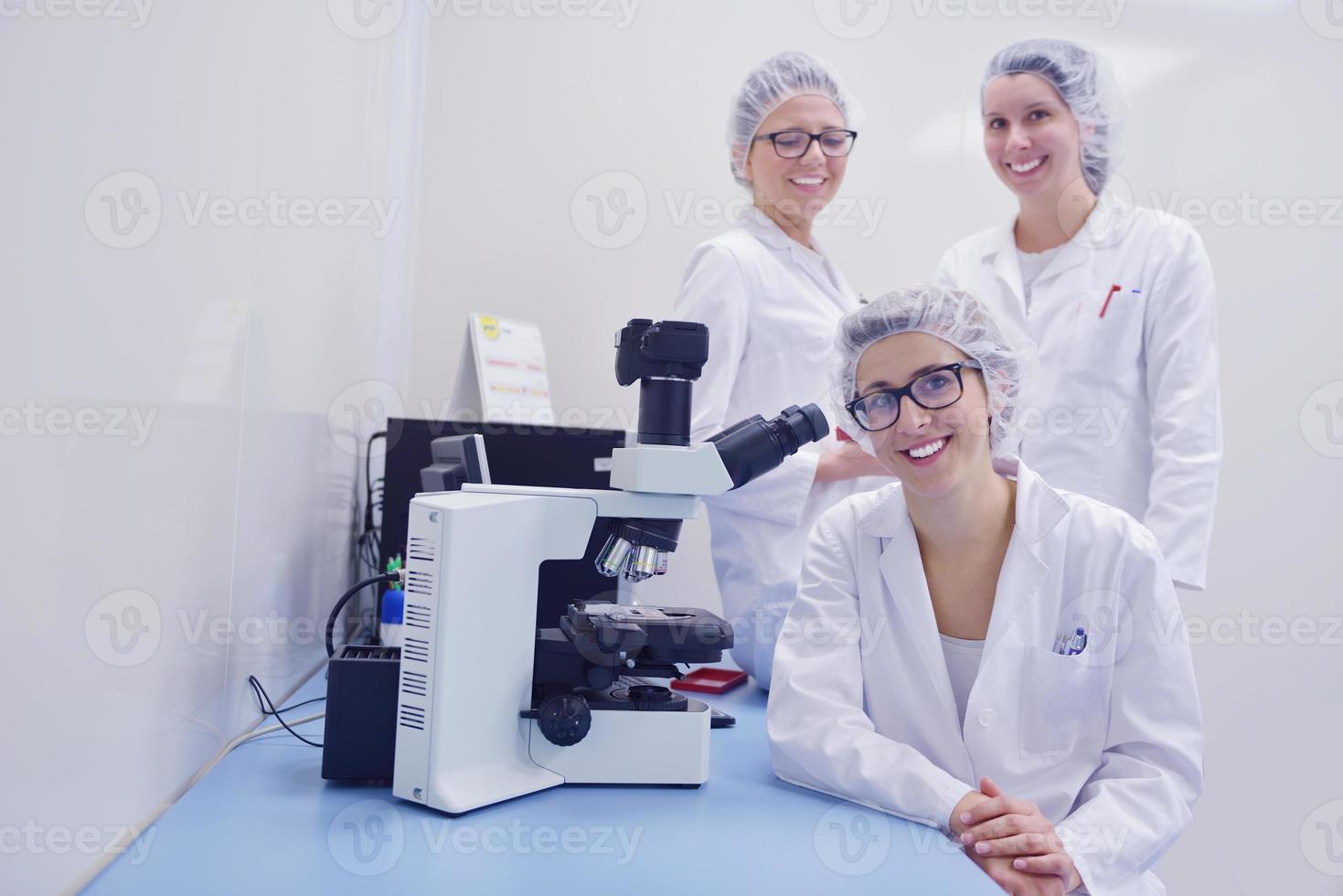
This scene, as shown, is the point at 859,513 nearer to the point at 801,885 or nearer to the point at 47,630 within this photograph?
the point at 801,885

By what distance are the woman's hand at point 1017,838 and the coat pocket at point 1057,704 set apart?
0.56 ft

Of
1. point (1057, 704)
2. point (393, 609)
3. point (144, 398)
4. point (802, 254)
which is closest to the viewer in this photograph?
point (144, 398)

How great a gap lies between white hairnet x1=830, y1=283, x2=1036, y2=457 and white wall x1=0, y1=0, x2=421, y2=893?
870 mm

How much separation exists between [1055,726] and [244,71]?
1364mm

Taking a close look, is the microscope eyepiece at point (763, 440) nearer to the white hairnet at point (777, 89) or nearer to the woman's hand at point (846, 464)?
the woman's hand at point (846, 464)

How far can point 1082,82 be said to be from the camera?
2053mm

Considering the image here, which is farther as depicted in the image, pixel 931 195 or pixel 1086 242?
pixel 931 195

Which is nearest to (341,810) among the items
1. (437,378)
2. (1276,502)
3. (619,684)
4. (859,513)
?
(619,684)

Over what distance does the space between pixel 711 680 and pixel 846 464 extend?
0.50 m

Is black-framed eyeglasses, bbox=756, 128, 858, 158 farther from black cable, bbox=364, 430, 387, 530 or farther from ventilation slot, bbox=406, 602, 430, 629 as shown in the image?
ventilation slot, bbox=406, 602, 430, 629

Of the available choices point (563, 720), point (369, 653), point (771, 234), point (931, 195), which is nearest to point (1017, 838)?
point (563, 720)

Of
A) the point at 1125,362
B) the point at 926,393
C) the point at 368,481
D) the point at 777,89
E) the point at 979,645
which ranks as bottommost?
the point at 979,645

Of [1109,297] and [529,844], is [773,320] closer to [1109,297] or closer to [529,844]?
[1109,297]

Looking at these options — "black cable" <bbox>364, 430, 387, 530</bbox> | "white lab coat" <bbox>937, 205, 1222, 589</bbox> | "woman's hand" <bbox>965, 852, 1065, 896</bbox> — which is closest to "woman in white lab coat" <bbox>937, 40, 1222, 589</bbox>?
"white lab coat" <bbox>937, 205, 1222, 589</bbox>
